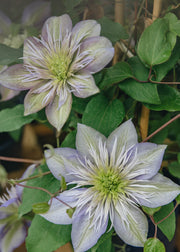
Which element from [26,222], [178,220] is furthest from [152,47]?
[178,220]

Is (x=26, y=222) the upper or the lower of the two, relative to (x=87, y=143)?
lower

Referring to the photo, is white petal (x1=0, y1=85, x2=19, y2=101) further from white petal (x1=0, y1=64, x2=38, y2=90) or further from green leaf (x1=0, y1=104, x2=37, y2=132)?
white petal (x1=0, y1=64, x2=38, y2=90)

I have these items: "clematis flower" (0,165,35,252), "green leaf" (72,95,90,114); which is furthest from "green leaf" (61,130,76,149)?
"clematis flower" (0,165,35,252)

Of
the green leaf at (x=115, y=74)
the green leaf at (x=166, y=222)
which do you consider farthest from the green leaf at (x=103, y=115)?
the green leaf at (x=166, y=222)

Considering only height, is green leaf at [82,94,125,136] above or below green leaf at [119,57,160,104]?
below

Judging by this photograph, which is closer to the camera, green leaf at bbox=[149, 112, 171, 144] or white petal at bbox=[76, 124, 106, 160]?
white petal at bbox=[76, 124, 106, 160]

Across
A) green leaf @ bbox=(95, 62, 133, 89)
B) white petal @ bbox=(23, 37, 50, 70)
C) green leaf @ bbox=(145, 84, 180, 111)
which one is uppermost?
white petal @ bbox=(23, 37, 50, 70)

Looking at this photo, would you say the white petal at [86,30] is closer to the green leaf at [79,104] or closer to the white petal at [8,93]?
the green leaf at [79,104]

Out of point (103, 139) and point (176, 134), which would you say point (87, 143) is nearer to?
point (103, 139)
